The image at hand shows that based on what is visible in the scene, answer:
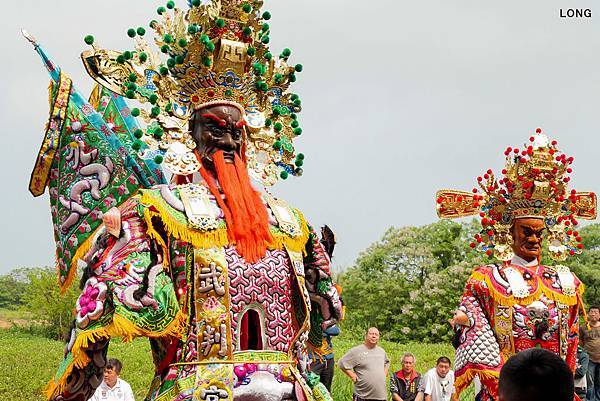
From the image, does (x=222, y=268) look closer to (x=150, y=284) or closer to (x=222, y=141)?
(x=150, y=284)

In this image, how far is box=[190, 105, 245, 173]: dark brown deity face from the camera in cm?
460

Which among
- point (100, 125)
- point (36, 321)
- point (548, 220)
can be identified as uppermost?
point (100, 125)

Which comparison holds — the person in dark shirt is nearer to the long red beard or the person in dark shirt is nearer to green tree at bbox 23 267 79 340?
the long red beard

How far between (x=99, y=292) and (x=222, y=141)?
3.36ft

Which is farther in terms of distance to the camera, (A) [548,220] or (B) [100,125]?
(A) [548,220]

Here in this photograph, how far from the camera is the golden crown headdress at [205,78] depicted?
14.9ft

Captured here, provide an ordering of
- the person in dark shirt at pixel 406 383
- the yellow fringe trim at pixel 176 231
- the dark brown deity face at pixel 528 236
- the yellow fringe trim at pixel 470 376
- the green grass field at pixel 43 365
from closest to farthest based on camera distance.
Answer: the yellow fringe trim at pixel 176 231, the yellow fringe trim at pixel 470 376, the dark brown deity face at pixel 528 236, the person in dark shirt at pixel 406 383, the green grass field at pixel 43 365

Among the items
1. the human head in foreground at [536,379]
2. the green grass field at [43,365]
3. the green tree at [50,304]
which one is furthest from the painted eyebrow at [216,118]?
the green tree at [50,304]

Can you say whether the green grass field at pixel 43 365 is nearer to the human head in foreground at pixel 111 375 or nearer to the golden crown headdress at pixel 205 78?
the human head in foreground at pixel 111 375

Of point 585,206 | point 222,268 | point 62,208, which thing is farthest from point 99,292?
point 585,206

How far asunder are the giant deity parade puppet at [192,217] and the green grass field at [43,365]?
805 cm

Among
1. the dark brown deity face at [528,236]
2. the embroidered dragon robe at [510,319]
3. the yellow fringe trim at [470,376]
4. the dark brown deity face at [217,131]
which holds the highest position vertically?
the dark brown deity face at [217,131]

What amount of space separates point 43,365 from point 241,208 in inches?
454

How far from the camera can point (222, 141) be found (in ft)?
15.1
